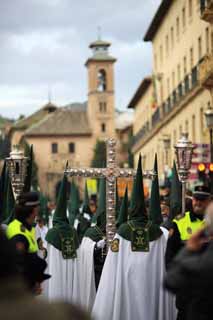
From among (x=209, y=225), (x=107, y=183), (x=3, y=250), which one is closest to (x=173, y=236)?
(x=209, y=225)

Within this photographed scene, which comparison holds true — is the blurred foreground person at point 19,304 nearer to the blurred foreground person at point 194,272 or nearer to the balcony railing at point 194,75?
the blurred foreground person at point 194,272

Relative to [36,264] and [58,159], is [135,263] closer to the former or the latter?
[36,264]

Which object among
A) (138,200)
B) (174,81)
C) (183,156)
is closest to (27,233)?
(138,200)

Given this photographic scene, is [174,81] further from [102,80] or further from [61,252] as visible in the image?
[102,80]

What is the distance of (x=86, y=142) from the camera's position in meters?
157

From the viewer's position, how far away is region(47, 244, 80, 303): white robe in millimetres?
15234

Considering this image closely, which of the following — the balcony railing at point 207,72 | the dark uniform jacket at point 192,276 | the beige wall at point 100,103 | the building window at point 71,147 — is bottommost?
the dark uniform jacket at point 192,276

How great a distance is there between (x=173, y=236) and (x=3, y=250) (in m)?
7.07

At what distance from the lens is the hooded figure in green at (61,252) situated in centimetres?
1519

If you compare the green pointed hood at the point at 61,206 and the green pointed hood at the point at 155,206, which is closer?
the green pointed hood at the point at 155,206

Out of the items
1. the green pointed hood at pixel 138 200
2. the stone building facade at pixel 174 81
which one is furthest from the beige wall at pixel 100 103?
the green pointed hood at pixel 138 200

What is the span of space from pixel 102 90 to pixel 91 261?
145 meters

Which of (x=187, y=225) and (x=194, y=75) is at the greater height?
(x=194, y=75)

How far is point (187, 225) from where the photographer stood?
1170 cm
